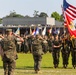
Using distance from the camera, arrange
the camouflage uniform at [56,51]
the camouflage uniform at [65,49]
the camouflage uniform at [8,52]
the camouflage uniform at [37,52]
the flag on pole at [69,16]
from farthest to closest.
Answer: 1. the flag on pole at [69,16]
2. the camouflage uniform at [65,49]
3. the camouflage uniform at [56,51]
4. the camouflage uniform at [37,52]
5. the camouflage uniform at [8,52]

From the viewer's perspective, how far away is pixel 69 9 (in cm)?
2280

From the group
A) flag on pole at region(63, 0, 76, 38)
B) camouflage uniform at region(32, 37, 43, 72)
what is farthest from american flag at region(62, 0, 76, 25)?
camouflage uniform at region(32, 37, 43, 72)

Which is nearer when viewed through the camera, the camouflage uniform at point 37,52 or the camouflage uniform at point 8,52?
the camouflage uniform at point 8,52

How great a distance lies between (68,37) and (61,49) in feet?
2.57

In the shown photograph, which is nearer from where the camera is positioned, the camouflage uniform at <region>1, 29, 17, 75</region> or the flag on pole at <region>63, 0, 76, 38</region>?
the camouflage uniform at <region>1, 29, 17, 75</region>

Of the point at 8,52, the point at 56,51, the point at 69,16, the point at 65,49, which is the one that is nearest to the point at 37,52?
the point at 56,51

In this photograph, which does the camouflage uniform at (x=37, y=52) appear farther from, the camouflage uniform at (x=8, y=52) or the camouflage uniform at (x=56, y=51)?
the camouflage uniform at (x=8, y=52)

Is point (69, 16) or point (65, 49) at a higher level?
point (69, 16)

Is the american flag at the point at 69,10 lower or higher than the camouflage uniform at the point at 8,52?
higher

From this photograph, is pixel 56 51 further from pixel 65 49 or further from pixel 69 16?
pixel 69 16

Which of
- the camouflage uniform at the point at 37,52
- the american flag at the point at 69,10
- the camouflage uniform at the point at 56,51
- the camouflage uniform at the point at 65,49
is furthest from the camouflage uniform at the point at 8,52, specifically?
the american flag at the point at 69,10

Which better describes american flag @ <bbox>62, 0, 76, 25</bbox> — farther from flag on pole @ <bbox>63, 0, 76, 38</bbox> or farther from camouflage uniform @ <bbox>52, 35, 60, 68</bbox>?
camouflage uniform @ <bbox>52, 35, 60, 68</bbox>

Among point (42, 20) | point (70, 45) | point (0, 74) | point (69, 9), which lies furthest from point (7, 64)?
point (42, 20)

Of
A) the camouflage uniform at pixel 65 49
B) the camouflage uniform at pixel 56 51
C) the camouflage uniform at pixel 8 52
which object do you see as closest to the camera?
the camouflage uniform at pixel 8 52
